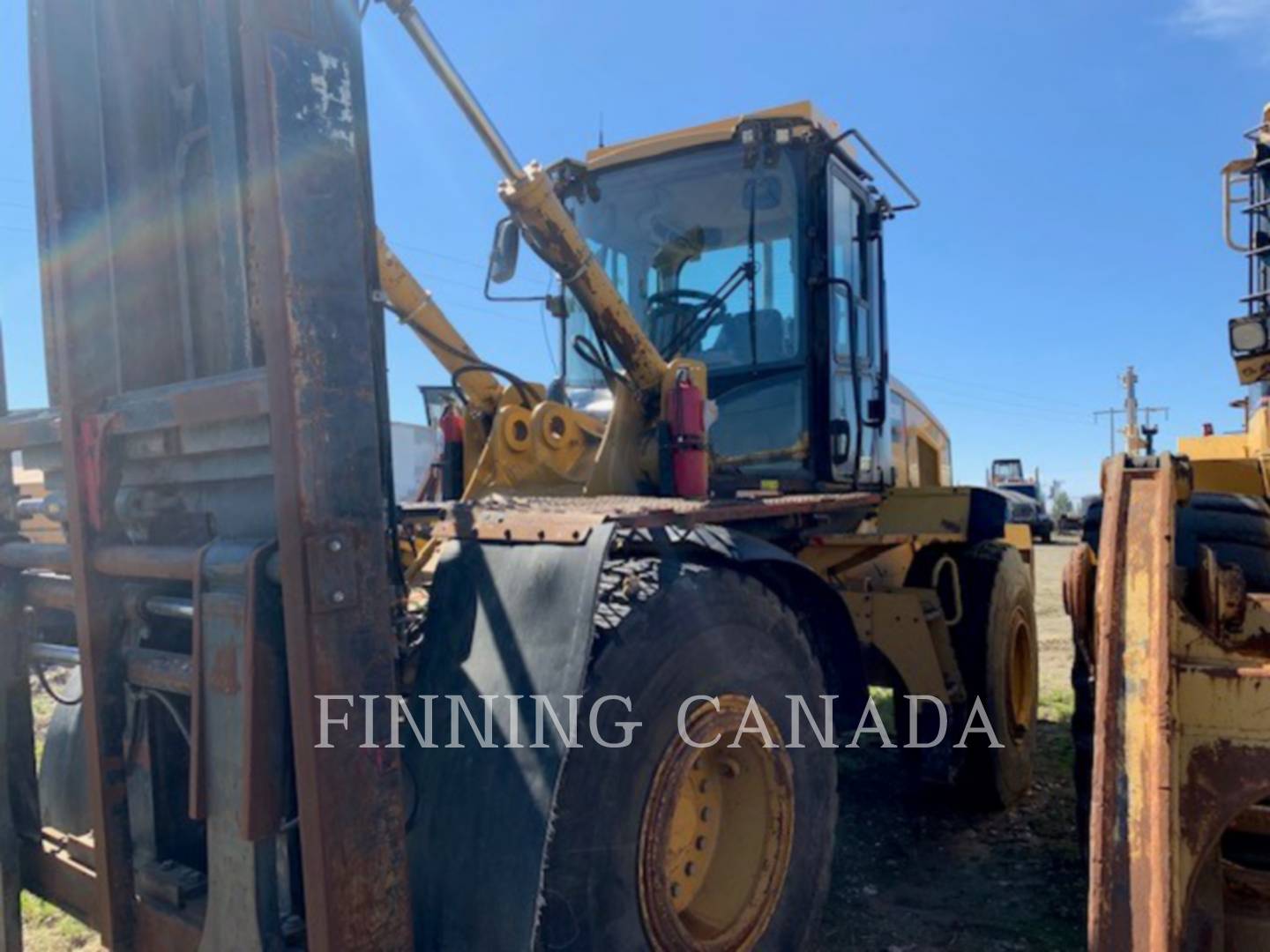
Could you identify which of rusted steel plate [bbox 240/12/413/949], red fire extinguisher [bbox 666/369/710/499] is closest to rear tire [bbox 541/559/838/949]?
rusted steel plate [bbox 240/12/413/949]

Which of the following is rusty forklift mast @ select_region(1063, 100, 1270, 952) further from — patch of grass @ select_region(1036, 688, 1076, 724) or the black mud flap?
patch of grass @ select_region(1036, 688, 1076, 724)

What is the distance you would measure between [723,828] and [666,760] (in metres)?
0.54

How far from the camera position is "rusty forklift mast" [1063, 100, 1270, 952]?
1.95 meters

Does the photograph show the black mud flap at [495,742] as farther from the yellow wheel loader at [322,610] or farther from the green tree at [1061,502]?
the green tree at [1061,502]

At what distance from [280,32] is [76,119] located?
3.14 ft

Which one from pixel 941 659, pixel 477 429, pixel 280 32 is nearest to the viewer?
pixel 280 32

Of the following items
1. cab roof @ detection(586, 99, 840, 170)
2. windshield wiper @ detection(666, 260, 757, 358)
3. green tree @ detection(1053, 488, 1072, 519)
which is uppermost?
cab roof @ detection(586, 99, 840, 170)

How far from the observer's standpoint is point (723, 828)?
285 centimetres

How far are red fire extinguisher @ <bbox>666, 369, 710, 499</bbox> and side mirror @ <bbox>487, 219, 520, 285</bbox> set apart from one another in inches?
35.7

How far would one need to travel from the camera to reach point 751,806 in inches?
113

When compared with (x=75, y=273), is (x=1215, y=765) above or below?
below

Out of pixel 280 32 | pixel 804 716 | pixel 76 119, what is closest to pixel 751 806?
pixel 804 716

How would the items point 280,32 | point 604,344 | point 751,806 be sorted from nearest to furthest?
point 280,32 → point 751,806 → point 604,344

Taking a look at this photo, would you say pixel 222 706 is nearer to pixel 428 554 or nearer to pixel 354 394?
pixel 354 394
